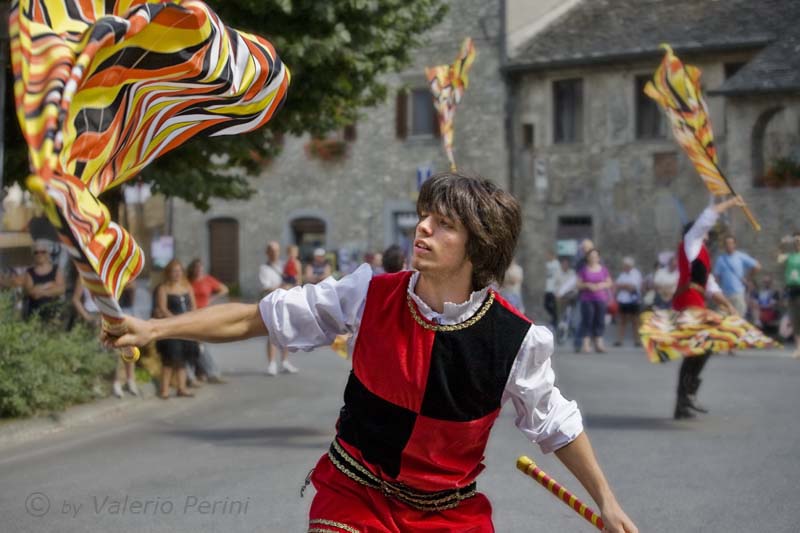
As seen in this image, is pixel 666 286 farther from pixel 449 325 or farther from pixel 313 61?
pixel 449 325

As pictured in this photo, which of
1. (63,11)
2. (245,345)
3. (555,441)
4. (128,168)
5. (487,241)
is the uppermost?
(63,11)

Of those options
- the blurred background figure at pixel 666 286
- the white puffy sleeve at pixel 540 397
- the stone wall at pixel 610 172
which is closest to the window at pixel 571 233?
the stone wall at pixel 610 172

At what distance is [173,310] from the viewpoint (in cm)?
1232

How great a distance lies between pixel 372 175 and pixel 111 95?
29676mm

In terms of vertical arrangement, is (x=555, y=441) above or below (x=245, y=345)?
above

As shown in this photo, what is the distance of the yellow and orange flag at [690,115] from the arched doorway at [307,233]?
23.4 m

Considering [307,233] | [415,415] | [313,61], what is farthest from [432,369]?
[307,233]

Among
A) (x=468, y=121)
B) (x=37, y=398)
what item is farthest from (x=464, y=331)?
(x=468, y=121)

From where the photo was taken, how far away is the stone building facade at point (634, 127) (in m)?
25.9

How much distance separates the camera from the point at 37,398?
9.77 m

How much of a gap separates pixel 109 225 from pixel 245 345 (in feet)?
60.7

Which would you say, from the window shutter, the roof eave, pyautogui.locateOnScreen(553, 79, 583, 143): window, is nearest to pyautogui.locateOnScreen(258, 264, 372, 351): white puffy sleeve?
the roof eave

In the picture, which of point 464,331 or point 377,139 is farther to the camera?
point 377,139

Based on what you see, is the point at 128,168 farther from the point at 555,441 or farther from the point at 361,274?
the point at 555,441
